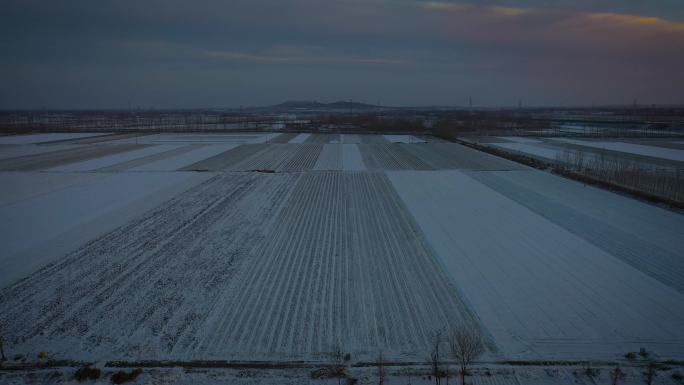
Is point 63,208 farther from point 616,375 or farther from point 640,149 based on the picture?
point 640,149

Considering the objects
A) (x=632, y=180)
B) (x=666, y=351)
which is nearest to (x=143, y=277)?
(x=666, y=351)

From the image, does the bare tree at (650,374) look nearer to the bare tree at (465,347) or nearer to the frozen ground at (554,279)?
the frozen ground at (554,279)

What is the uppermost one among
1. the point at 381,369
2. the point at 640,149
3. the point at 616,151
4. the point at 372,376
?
the point at 640,149

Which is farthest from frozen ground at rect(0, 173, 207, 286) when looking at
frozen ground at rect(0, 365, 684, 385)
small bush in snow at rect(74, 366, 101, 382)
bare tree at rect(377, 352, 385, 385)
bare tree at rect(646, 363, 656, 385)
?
bare tree at rect(646, 363, 656, 385)

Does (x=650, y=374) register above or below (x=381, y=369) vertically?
above

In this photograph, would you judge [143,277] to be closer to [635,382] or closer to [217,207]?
[217,207]

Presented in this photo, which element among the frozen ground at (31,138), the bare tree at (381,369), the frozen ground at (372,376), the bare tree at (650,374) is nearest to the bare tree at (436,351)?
the frozen ground at (372,376)

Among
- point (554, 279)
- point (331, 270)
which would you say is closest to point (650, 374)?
point (554, 279)
